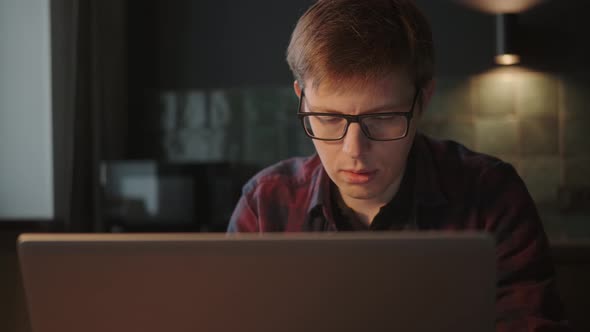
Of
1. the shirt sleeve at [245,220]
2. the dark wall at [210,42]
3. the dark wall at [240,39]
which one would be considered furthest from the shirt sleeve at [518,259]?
the dark wall at [210,42]

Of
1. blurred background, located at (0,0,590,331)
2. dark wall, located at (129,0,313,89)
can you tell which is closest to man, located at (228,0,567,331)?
blurred background, located at (0,0,590,331)

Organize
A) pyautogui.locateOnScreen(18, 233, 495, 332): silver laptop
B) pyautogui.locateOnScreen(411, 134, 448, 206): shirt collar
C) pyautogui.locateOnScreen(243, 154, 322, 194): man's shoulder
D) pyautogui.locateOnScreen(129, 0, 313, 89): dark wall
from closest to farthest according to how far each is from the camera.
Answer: pyautogui.locateOnScreen(18, 233, 495, 332): silver laptop → pyautogui.locateOnScreen(411, 134, 448, 206): shirt collar → pyautogui.locateOnScreen(243, 154, 322, 194): man's shoulder → pyautogui.locateOnScreen(129, 0, 313, 89): dark wall

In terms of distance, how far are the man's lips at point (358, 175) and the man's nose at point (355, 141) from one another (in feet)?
0.12

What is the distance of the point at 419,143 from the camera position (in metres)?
1.44

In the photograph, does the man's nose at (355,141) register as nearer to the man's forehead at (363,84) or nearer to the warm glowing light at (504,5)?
the man's forehead at (363,84)

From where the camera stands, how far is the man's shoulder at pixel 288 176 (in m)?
1.47

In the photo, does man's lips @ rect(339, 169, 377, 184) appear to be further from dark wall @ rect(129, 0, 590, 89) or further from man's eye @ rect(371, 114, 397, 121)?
dark wall @ rect(129, 0, 590, 89)

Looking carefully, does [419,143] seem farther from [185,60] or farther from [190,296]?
[185,60]

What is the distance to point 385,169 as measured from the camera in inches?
50.3

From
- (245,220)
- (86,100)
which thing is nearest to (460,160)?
(245,220)

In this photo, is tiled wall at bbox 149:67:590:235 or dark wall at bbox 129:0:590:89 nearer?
tiled wall at bbox 149:67:590:235

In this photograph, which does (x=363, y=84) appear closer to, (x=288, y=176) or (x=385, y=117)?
(x=385, y=117)

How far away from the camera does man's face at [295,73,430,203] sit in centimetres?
124

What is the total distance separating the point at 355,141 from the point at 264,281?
23.3 inches
